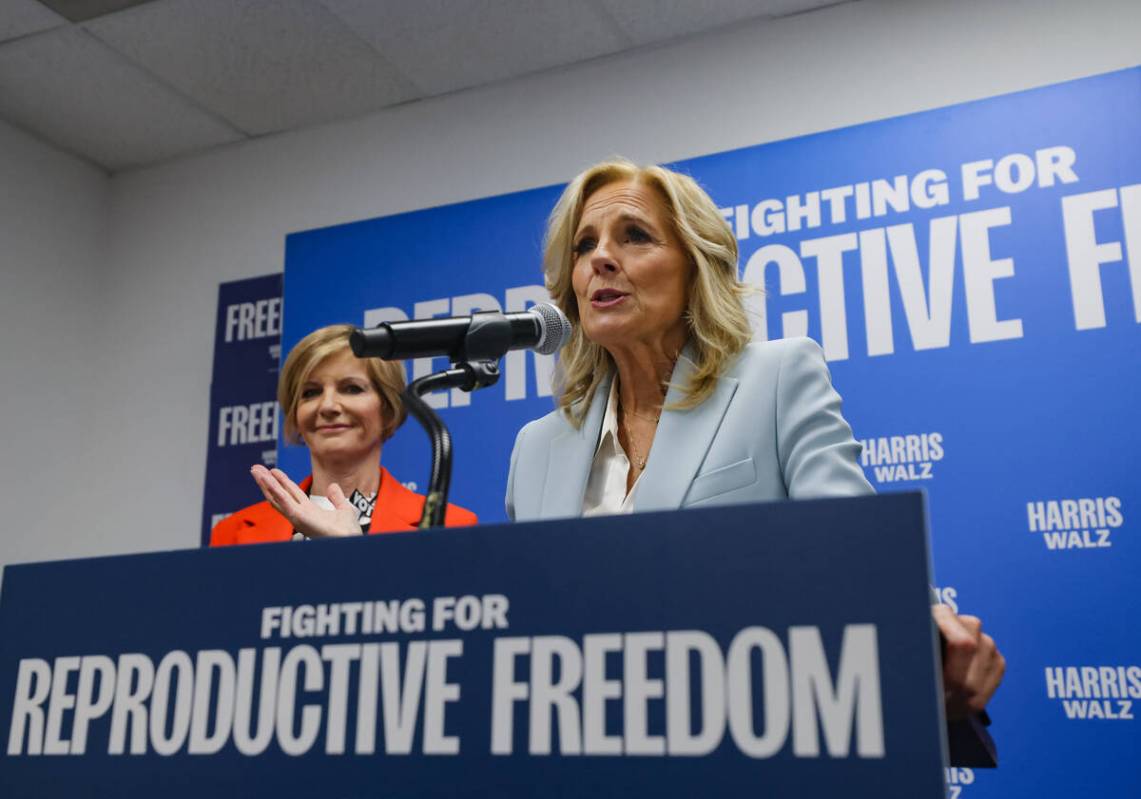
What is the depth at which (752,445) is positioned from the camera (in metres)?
1.36

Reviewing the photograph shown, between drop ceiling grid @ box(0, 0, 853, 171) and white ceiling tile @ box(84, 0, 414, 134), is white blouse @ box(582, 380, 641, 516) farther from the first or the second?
white ceiling tile @ box(84, 0, 414, 134)

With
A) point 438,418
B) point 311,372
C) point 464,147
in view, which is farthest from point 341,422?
point 438,418

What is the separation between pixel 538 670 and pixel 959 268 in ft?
7.35

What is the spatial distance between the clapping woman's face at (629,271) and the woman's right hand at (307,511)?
46cm

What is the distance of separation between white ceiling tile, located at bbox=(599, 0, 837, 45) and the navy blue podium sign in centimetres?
276

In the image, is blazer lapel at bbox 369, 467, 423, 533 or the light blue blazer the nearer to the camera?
the light blue blazer

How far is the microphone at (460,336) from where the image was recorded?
967mm

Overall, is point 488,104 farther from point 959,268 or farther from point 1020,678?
point 1020,678

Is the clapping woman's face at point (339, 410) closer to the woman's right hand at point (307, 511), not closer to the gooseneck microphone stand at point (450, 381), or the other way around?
the woman's right hand at point (307, 511)

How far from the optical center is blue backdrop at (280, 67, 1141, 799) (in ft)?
7.89

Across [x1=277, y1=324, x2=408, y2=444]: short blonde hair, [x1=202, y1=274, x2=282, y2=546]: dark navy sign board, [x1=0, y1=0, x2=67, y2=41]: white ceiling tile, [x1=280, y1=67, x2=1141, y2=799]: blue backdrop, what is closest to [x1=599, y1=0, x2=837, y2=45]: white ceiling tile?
[x1=280, y1=67, x2=1141, y2=799]: blue backdrop

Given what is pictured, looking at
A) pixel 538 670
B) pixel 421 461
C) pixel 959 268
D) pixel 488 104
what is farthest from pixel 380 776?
pixel 488 104

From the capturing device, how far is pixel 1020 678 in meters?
2.46

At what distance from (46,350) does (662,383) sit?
126 inches
